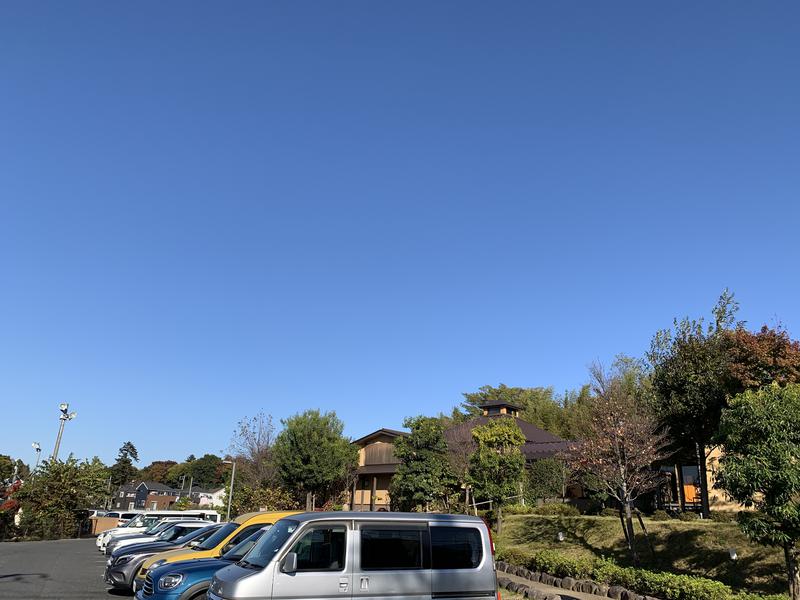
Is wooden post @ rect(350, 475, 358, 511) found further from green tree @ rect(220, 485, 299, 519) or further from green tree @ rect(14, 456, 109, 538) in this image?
green tree @ rect(14, 456, 109, 538)

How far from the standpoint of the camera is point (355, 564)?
782 cm

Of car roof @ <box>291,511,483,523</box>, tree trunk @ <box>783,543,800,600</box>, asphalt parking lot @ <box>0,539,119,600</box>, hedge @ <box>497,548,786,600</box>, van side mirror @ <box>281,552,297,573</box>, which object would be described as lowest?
asphalt parking lot @ <box>0,539,119,600</box>

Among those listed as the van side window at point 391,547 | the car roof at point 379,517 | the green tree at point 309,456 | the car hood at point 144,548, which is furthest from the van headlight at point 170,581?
the green tree at point 309,456

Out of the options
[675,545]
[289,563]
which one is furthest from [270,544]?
[675,545]

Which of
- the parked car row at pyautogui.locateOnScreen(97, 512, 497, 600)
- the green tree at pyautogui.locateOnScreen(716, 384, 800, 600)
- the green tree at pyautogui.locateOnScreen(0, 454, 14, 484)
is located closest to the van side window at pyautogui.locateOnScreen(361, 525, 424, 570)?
the parked car row at pyautogui.locateOnScreen(97, 512, 497, 600)

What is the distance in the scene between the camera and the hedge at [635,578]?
12.0 metres

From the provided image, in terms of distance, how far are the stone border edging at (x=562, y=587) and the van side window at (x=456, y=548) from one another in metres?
5.66

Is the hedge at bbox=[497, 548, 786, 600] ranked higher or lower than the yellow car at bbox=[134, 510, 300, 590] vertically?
lower

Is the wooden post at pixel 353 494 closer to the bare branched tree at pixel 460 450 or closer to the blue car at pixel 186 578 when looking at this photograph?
the bare branched tree at pixel 460 450

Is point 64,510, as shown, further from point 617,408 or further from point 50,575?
point 617,408

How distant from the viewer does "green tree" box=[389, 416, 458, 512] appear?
27719 mm

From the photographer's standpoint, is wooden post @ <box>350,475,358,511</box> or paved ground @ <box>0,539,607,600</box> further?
wooden post @ <box>350,475,358,511</box>

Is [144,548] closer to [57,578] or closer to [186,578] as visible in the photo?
[57,578]

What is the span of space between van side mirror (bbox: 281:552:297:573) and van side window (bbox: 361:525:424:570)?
98 cm
